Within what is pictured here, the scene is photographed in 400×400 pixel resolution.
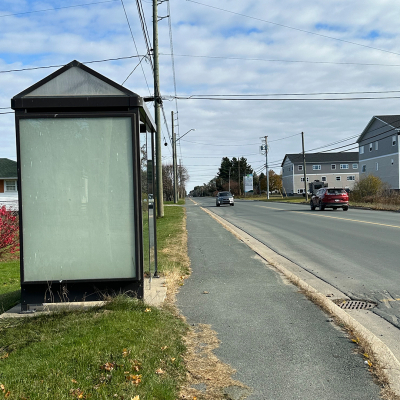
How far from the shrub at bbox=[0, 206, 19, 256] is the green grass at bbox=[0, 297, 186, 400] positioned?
7166 mm

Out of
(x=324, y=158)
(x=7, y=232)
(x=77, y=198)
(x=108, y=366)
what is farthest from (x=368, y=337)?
(x=324, y=158)

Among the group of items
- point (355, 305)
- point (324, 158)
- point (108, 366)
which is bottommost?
point (355, 305)

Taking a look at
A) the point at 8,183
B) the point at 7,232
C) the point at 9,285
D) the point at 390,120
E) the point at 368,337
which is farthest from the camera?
the point at 390,120

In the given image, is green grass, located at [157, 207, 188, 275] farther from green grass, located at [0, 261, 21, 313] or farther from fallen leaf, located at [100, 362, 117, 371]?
fallen leaf, located at [100, 362, 117, 371]

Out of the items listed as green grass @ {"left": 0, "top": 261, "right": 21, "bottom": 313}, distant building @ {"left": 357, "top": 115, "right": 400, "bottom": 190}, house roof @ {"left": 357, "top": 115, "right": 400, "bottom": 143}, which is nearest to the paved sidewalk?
green grass @ {"left": 0, "top": 261, "right": 21, "bottom": 313}

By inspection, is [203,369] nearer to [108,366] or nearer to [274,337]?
[108,366]

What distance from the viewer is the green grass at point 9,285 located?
6.61 m

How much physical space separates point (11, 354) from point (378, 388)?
3225mm

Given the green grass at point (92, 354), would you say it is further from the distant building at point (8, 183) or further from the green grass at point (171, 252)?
the distant building at point (8, 183)

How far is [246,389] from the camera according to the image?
374cm

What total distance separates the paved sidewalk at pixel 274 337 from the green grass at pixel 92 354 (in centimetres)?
61

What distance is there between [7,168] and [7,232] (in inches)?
1250

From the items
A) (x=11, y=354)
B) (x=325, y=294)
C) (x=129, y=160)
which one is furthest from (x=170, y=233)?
(x=11, y=354)

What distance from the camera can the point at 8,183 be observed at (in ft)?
134
